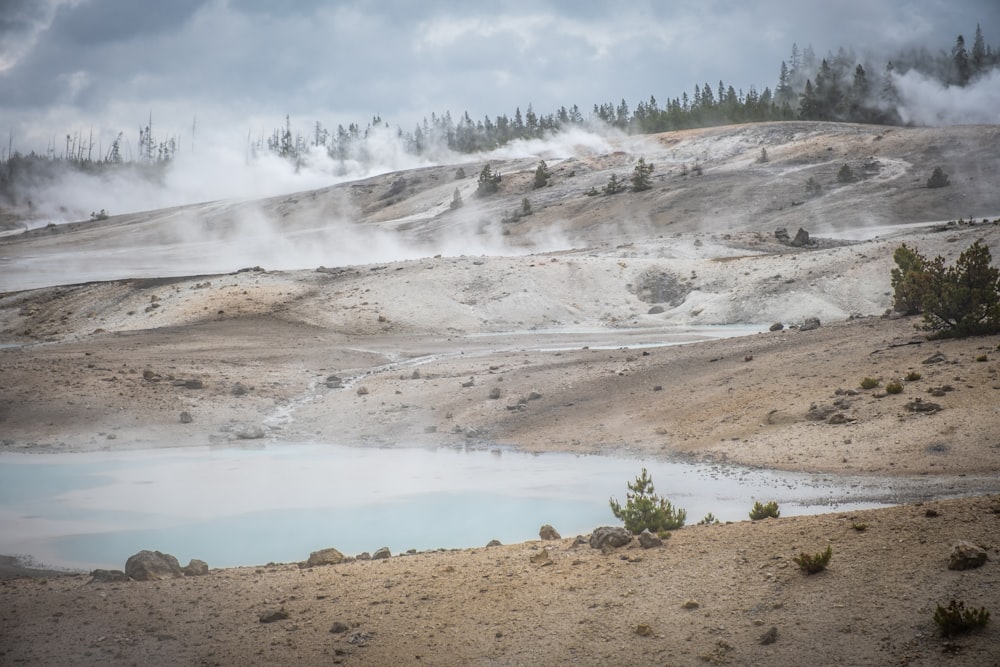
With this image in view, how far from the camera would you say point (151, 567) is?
8.11m

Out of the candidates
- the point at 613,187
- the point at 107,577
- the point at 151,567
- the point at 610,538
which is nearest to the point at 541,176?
the point at 613,187

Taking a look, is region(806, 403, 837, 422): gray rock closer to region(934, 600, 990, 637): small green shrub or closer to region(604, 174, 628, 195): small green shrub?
region(934, 600, 990, 637): small green shrub

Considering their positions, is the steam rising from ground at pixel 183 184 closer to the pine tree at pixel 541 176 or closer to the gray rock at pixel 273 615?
the pine tree at pixel 541 176

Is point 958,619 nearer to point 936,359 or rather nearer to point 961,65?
point 936,359

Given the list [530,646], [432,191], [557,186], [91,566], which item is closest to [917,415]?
[530,646]

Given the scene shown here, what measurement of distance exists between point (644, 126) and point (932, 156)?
181 ft

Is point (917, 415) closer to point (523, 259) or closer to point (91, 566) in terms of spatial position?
point (91, 566)

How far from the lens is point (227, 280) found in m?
34.9

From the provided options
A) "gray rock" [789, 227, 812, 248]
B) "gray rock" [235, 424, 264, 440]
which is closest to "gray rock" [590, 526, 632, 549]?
"gray rock" [235, 424, 264, 440]

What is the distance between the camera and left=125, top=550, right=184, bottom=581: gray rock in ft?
26.2

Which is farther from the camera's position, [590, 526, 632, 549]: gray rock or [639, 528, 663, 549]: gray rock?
[590, 526, 632, 549]: gray rock

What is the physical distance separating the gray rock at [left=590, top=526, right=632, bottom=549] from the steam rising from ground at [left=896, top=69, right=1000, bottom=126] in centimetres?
9184

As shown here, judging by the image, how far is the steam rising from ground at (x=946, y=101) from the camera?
284 ft

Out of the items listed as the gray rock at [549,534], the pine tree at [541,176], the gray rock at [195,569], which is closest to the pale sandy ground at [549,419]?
the gray rock at [195,569]
